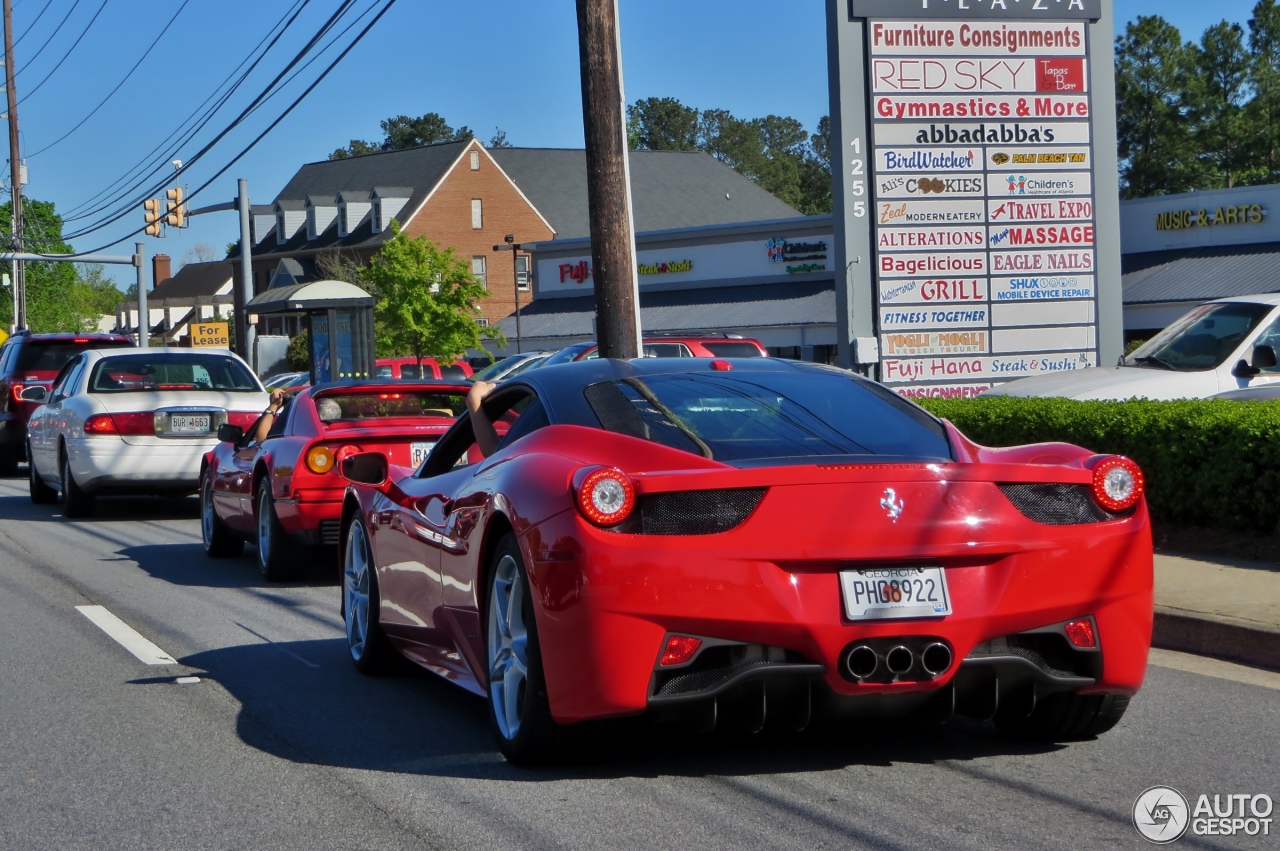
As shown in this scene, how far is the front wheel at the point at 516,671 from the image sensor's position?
4914 mm

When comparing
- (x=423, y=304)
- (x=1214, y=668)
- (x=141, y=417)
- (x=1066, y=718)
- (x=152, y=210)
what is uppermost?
(x=152, y=210)


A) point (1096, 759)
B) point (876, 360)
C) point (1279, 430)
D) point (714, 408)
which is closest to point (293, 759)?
point (714, 408)

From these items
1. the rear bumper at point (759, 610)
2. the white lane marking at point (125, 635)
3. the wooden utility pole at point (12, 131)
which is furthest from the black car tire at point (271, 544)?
the wooden utility pole at point (12, 131)

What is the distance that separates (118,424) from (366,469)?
897cm

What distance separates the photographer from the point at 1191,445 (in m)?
10.0

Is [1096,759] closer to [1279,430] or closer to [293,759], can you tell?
[293,759]

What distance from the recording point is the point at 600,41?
12836mm

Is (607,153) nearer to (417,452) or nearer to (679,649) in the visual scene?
(417,452)

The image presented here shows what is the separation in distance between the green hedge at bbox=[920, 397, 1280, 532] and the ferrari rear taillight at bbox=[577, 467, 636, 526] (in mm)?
6011

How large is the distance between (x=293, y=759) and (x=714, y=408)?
76.0 inches

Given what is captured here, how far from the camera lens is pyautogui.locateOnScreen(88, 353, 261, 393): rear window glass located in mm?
15659

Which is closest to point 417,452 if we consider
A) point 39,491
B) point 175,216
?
point 39,491

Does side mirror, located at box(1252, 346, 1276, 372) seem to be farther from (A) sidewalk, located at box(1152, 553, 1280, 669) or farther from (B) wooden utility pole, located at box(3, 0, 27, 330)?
(B) wooden utility pole, located at box(3, 0, 27, 330)

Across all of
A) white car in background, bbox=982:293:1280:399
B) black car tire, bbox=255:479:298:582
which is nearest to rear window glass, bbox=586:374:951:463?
black car tire, bbox=255:479:298:582
